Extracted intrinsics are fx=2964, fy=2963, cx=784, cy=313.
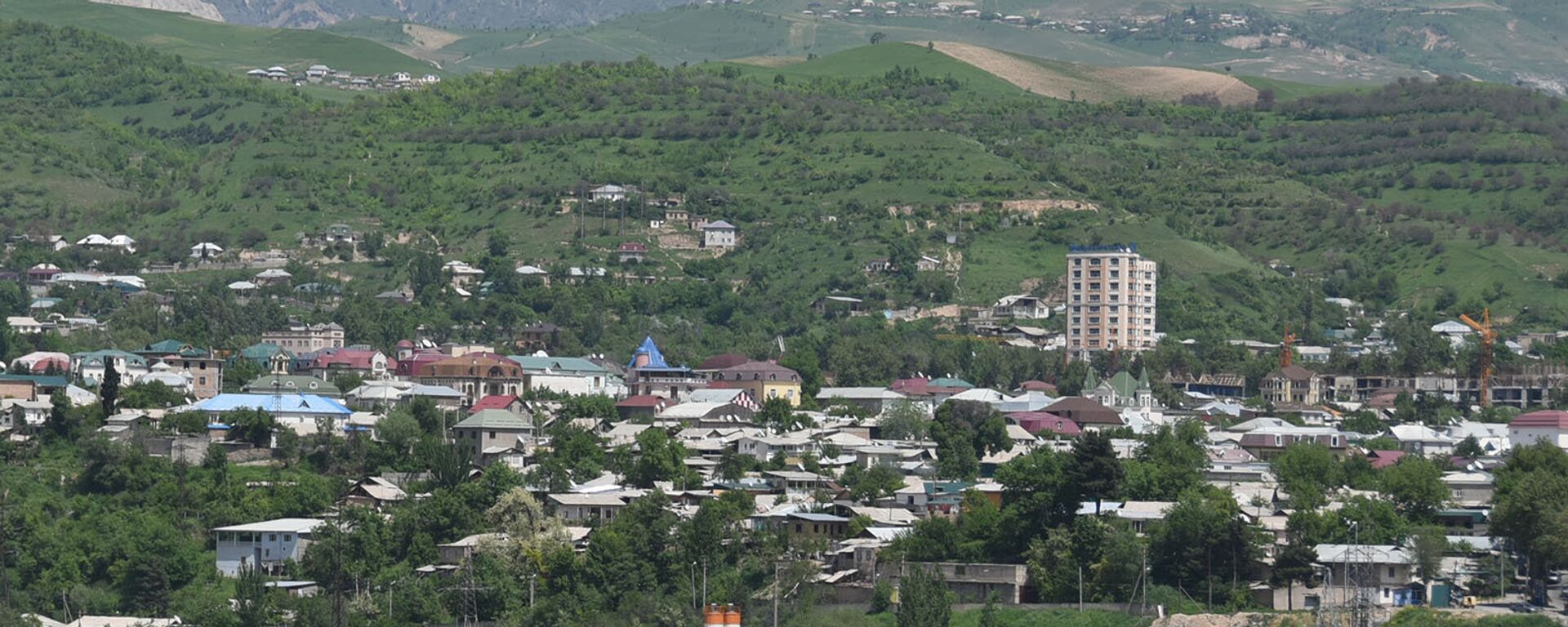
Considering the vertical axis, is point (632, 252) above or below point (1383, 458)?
below

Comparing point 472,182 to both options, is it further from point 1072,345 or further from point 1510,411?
point 1510,411

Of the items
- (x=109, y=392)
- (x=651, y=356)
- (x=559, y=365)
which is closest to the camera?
(x=109, y=392)

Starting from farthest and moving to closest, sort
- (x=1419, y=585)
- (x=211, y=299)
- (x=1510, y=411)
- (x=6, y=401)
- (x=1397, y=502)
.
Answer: (x=211, y=299) < (x=1510, y=411) < (x=6, y=401) < (x=1397, y=502) < (x=1419, y=585)

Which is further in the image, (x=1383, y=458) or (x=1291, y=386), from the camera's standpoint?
(x=1291, y=386)

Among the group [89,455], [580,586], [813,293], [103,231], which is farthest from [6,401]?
[103,231]

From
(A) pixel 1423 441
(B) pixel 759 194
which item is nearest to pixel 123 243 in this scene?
(B) pixel 759 194

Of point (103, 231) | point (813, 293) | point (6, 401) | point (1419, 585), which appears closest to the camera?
point (1419, 585)

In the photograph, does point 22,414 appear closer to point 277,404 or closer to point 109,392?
point 109,392

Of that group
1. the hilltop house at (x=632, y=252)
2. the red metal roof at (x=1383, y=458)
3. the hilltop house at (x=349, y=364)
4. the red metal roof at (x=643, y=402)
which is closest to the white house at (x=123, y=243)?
the hilltop house at (x=632, y=252)
